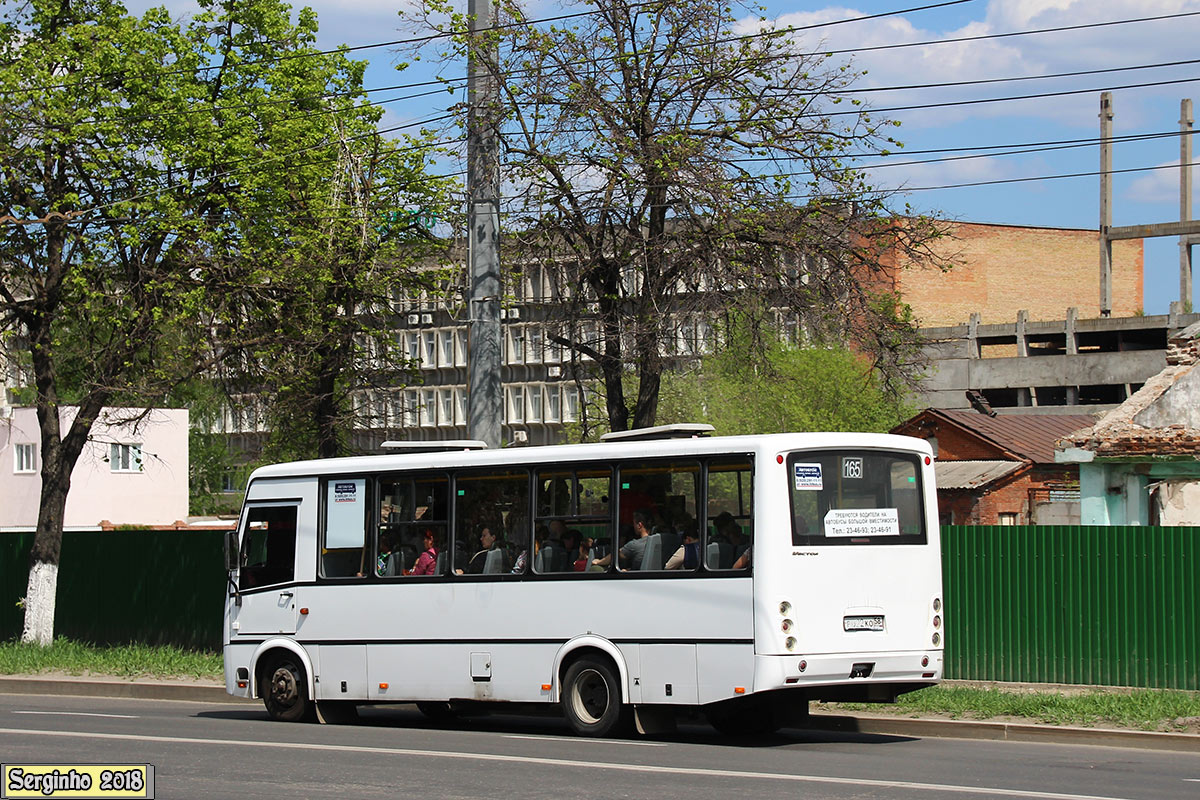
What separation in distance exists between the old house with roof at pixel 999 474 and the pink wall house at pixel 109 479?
114ft

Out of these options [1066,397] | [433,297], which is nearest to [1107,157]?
[1066,397]

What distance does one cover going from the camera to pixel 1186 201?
232ft

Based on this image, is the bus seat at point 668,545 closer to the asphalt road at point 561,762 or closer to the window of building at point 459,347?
the asphalt road at point 561,762

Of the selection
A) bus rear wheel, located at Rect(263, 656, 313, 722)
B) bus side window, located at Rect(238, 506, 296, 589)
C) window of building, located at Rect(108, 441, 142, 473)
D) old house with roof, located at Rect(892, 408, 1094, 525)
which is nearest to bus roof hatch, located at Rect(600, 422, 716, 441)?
bus side window, located at Rect(238, 506, 296, 589)

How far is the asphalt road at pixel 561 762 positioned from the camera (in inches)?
415

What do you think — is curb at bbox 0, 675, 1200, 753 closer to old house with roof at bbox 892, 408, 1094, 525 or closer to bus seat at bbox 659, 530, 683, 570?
bus seat at bbox 659, 530, 683, 570

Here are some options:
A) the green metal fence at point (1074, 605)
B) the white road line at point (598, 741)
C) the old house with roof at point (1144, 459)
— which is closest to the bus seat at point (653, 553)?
the white road line at point (598, 741)

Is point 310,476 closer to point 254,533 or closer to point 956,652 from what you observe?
point 254,533

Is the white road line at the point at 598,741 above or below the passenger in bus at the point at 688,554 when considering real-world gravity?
below

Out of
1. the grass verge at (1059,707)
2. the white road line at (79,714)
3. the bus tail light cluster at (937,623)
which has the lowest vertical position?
the white road line at (79,714)

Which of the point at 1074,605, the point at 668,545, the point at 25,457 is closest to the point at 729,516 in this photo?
the point at 668,545

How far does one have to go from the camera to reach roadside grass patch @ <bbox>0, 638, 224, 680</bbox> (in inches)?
869

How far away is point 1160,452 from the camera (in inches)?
815

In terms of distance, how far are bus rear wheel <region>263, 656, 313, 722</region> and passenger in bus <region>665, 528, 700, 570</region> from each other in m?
4.85
